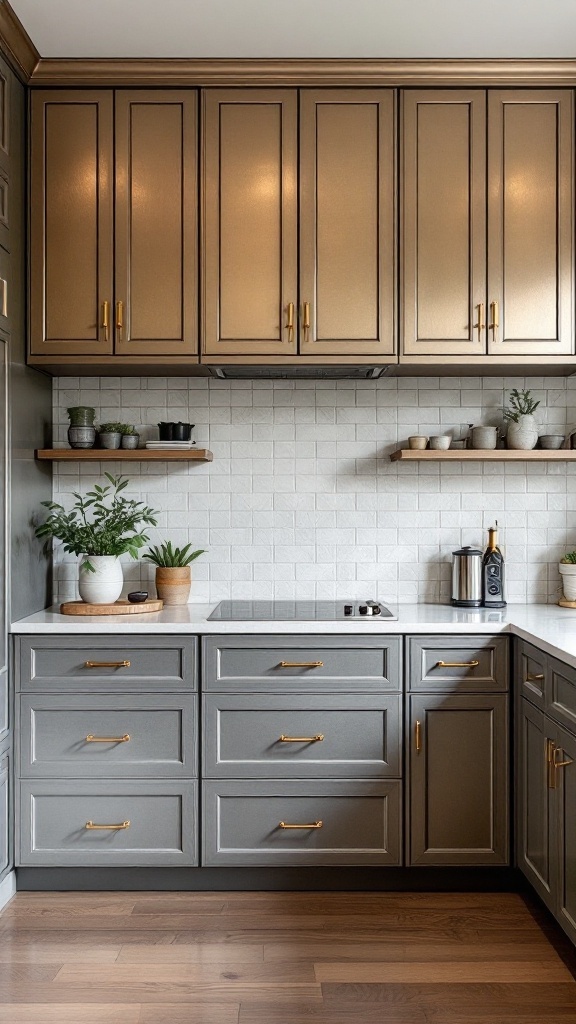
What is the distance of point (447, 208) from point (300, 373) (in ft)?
2.72

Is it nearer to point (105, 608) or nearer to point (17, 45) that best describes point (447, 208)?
point (17, 45)

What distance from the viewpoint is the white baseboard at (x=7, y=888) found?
9.29 feet

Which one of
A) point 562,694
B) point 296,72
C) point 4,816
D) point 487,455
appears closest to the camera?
point 562,694

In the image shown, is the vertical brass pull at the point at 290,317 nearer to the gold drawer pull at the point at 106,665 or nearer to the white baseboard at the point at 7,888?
the gold drawer pull at the point at 106,665

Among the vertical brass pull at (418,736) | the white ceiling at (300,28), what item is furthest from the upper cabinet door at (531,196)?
the vertical brass pull at (418,736)

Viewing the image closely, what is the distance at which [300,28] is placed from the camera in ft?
9.48

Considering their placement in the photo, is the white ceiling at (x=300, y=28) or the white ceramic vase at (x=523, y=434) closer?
the white ceiling at (x=300, y=28)

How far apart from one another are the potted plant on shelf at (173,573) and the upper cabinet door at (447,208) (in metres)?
1.23

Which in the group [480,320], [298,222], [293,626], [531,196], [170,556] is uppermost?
[531,196]

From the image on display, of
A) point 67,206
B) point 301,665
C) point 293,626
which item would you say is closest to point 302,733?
point 301,665

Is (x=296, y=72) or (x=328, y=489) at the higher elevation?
(x=296, y=72)

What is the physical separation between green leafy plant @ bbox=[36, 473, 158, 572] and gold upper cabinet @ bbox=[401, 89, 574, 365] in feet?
4.13

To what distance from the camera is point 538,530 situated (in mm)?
3566

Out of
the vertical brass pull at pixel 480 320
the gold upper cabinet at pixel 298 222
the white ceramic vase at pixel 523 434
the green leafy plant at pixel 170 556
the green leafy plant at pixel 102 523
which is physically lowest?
the green leafy plant at pixel 170 556
